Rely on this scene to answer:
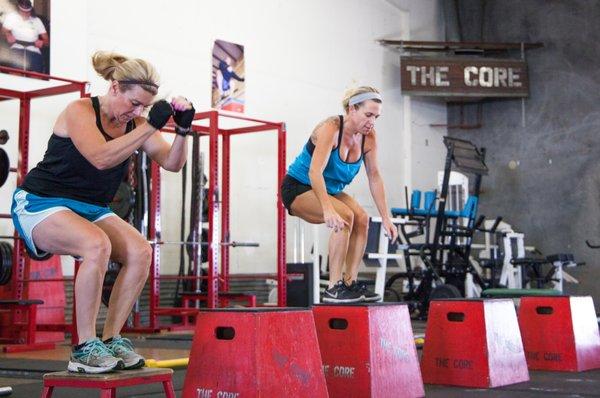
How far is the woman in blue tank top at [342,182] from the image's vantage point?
138 inches

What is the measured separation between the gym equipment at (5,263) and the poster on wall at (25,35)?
1.54 m

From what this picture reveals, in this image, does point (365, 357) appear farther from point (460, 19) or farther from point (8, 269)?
point (460, 19)

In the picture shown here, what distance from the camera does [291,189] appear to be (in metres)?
3.79

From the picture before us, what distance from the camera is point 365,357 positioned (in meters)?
2.98

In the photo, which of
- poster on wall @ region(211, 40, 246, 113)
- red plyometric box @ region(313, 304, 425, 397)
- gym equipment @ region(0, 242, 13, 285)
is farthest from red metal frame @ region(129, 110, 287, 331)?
red plyometric box @ region(313, 304, 425, 397)

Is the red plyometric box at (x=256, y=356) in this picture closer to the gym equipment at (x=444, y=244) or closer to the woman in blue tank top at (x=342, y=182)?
the woman in blue tank top at (x=342, y=182)

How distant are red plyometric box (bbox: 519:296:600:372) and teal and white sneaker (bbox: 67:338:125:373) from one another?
112 inches

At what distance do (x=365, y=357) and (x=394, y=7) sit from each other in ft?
26.7

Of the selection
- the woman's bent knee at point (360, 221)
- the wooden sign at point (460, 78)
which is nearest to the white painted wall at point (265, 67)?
the wooden sign at point (460, 78)

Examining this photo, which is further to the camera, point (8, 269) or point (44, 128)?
point (44, 128)

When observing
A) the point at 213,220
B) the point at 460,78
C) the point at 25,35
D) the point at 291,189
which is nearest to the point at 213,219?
the point at 213,220

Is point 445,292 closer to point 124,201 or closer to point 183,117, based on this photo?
point 124,201

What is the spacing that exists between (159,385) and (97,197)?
1216 mm

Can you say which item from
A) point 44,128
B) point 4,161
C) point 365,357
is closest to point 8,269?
point 4,161
